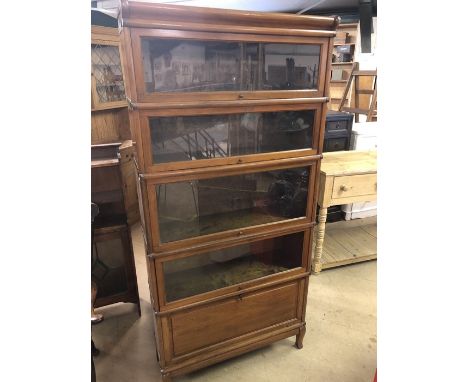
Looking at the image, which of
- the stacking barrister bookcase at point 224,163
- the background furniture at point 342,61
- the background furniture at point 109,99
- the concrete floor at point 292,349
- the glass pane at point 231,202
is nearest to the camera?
the stacking barrister bookcase at point 224,163

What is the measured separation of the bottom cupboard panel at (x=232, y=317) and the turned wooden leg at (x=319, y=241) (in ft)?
2.21

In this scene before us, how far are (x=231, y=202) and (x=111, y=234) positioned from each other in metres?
0.69

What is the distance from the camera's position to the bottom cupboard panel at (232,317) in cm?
125

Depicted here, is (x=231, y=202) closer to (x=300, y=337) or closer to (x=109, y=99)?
(x=300, y=337)

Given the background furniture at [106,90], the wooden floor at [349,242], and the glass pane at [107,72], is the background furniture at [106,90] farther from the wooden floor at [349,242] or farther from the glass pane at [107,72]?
the wooden floor at [349,242]

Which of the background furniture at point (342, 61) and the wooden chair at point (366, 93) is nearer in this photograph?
the wooden chair at point (366, 93)

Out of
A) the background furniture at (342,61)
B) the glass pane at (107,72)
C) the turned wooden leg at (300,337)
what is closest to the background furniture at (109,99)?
the glass pane at (107,72)

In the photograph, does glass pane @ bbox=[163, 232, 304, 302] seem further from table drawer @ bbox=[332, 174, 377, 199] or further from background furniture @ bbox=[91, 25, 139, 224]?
background furniture @ bbox=[91, 25, 139, 224]

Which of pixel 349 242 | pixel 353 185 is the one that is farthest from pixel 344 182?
pixel 349 242

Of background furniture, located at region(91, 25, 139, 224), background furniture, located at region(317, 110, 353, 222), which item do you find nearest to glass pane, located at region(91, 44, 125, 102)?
background furniture, located at region(91, 25, 139, 224)

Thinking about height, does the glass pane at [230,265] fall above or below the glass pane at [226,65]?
below

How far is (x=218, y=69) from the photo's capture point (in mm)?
1021

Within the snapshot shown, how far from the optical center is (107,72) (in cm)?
243
